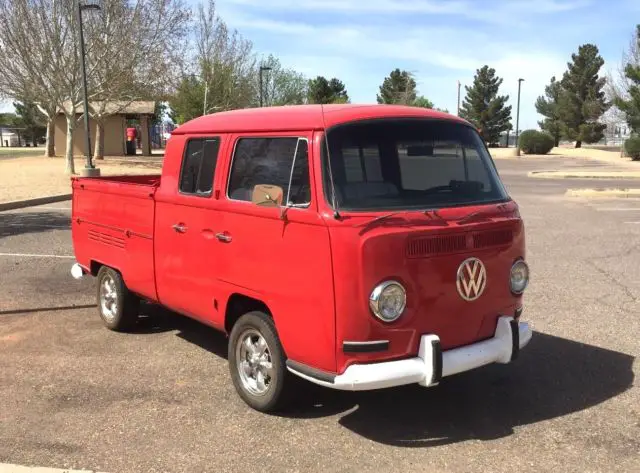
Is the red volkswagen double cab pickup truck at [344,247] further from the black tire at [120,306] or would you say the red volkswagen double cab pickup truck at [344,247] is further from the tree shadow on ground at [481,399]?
the black tire at [120,306]

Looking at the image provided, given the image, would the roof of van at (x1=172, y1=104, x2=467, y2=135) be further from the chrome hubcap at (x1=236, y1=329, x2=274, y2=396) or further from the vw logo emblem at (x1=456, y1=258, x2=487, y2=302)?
the chrome hubcap at (x1=236, y1=329, x2=274, y2=396)

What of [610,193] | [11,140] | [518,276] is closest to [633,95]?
[610,193]

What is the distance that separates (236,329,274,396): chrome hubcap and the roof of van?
54.5 inches

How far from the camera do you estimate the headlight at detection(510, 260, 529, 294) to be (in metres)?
4.14

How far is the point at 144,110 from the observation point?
143 feet

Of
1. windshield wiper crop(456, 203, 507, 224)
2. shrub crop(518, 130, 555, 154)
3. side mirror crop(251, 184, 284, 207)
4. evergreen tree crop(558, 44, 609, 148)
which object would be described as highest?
evergreen tree crop(558, 44, 609, 148)

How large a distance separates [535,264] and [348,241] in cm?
629

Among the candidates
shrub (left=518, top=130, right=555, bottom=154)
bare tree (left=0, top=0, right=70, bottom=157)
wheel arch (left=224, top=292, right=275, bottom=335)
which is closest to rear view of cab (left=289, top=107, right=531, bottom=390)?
wheel arch (left=224, top=292, right=275, bottom=335)

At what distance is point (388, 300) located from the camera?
138 inches

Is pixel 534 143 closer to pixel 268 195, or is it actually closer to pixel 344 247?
pixel 268 195

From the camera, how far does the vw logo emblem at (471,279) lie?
379 centimetres

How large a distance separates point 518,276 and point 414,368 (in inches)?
44.3

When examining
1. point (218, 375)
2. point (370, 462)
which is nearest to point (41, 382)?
point (218, 375)

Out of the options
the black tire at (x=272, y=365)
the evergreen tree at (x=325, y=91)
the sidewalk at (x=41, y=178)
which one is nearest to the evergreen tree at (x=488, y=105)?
the evergreen tree at (x=325, y=91)
